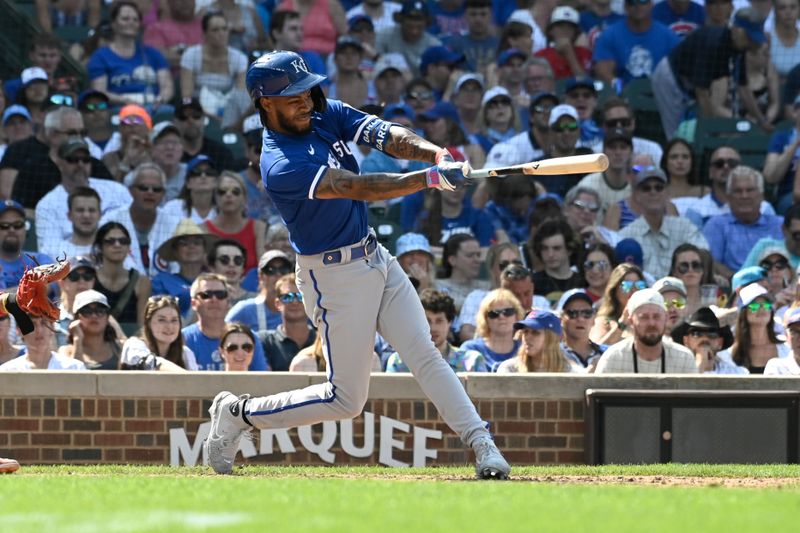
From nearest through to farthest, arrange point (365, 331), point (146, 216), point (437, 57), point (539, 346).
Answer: point (365, 331)
point (539, 346)
point (146, 216)
point (437, 57)

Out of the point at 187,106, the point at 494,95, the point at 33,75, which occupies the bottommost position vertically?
the point at 187,106

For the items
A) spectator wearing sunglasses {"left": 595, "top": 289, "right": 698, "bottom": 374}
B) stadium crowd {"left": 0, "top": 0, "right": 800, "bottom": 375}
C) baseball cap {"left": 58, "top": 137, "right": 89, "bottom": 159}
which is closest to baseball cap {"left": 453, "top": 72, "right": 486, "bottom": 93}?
stadium crowd {"left": 0, "top": 0, "right": 800, "bottom": 375}

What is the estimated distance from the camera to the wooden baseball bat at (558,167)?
6.08 meters

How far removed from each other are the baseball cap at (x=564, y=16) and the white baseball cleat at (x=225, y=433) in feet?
29.0

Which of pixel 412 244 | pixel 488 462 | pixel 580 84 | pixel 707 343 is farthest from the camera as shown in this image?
pixel 580 84

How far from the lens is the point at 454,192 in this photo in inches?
488

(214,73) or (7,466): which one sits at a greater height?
(214,73)

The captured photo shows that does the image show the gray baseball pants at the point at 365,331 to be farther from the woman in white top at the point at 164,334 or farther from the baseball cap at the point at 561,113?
the baseball cap at the point at 561,113

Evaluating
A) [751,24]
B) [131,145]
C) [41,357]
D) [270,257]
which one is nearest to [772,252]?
[270,257]

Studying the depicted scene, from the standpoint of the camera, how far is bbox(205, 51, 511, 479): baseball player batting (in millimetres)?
6391

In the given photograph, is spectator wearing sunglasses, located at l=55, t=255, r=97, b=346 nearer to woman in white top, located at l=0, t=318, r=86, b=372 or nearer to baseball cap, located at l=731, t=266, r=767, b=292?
woman in white top, located at l=0, t=318, r=86, b=372

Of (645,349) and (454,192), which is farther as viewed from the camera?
(454,192)

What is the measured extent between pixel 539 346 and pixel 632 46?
621 cm

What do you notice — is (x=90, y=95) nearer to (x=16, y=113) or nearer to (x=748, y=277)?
(x=16, y=113)
